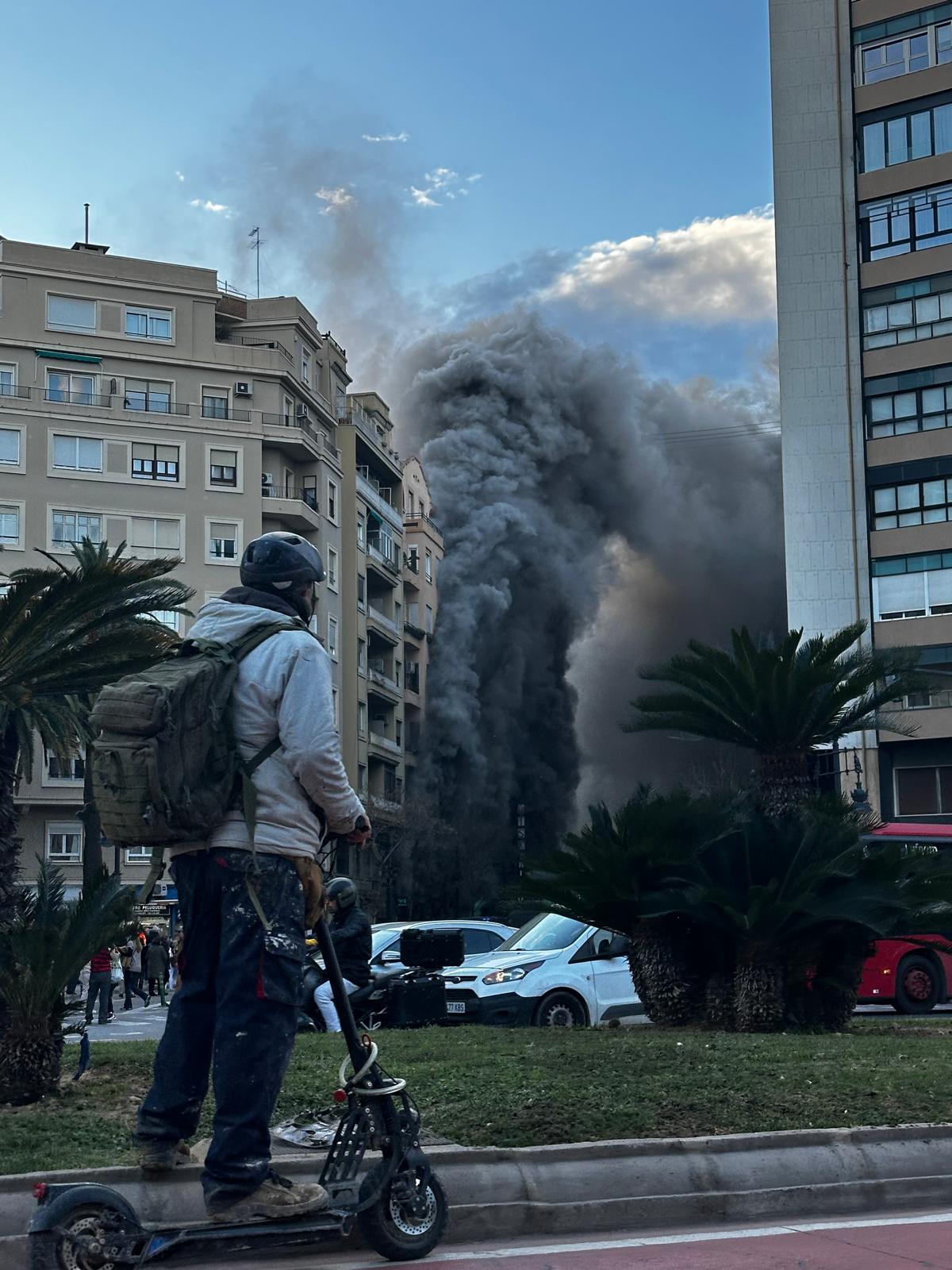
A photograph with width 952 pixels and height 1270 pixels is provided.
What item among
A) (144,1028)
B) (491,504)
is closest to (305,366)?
(491,504)

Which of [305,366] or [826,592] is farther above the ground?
[305,366]

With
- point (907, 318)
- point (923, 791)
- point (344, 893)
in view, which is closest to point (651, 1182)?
point (344, 893)

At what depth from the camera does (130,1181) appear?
5238mm

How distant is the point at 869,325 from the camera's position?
5253 centimetres

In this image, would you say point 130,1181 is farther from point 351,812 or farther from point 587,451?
point 587,451

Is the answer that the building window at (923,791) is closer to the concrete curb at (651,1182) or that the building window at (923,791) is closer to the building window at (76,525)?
the building window at (76,525)

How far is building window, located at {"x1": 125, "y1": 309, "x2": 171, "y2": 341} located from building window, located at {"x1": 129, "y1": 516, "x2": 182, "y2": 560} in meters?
7.75

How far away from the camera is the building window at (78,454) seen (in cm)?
5931

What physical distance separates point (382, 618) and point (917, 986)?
170 feet

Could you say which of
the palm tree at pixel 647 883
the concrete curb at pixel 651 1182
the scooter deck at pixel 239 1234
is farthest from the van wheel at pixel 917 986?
the scooter deck at pixel 239 1234

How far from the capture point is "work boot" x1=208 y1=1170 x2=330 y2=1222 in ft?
15.0

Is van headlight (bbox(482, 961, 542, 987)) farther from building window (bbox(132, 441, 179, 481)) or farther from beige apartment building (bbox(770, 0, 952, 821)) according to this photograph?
building window (bbox(132, 441, 179, 481))

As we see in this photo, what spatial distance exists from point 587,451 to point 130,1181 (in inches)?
3557

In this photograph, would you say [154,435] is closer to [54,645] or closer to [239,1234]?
[54,645]
